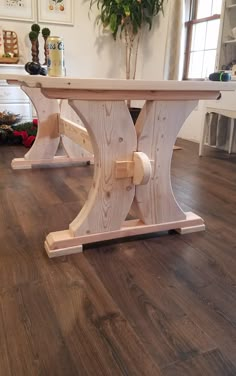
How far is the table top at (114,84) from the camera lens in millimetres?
992

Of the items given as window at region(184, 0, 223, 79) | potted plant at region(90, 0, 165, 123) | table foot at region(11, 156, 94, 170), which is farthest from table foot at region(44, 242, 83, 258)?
window at region(184, 0, 223, 79)

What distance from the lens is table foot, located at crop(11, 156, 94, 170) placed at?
2383mm

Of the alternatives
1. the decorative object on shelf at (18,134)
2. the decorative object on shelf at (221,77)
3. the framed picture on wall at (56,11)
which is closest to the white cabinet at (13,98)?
the decorative object on shelf at (18,134)

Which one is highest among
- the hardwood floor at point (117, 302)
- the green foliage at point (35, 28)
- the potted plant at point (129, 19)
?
the potted plant at point (129, 19)

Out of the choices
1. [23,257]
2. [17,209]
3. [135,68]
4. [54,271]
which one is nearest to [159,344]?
[54,271]

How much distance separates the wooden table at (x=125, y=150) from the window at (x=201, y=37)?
8.35ft

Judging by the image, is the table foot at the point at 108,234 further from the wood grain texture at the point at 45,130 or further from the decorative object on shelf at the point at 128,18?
the decorative object on shelf at the point at 128,18

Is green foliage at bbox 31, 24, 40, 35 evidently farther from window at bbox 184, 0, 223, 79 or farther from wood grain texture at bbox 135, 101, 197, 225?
wood grain texture at bbox 135, 101, 197, 225

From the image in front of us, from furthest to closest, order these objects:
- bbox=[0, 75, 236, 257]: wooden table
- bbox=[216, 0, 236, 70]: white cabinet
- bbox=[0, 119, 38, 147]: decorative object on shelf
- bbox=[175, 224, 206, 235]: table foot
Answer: bbox=[0, 119, 38, 147]: decorative object on shelf → bbox=[216, 0, 236, 70]: white cabinet → bbox=[175, 224, 206, 235]: table foot → bbox=[0, 75, 236, 257]: wooden table

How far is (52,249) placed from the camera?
121cm

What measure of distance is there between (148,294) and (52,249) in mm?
409

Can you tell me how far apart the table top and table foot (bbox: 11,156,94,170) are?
1.32 meters

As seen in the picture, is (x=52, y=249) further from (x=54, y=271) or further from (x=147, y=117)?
(x=147, y=117)

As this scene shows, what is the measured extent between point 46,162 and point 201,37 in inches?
96.8
